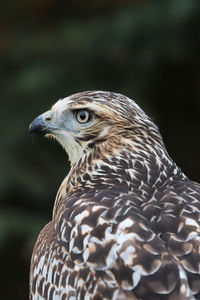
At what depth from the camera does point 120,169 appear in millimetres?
5375

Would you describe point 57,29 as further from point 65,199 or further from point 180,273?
point 180,273

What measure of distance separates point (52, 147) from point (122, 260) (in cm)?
722

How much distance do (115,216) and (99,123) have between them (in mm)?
1073

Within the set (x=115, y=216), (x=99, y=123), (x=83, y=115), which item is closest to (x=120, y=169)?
(x=99, y=123)

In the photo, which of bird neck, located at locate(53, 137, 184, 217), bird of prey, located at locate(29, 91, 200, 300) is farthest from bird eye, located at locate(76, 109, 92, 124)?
bird neck, located at locate(53, 137, 184, 217)

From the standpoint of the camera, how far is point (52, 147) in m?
11.4

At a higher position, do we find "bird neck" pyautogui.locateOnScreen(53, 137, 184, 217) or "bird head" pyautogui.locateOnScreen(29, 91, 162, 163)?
"bird head" pyautogui.locateOnScreen(29, 91, 162, 163)

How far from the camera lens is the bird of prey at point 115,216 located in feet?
13.8

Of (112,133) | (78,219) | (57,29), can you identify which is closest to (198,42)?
(57,29)

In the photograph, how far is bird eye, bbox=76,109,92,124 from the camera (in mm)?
5504

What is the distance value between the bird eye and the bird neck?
195mm

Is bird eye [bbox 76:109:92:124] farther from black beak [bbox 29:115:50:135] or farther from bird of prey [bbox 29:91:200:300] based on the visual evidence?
black beak [bbox 29:115:50:135]

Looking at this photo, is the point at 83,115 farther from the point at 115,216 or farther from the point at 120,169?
the point at 115,216

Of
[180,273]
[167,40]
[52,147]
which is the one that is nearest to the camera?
[180,273]
